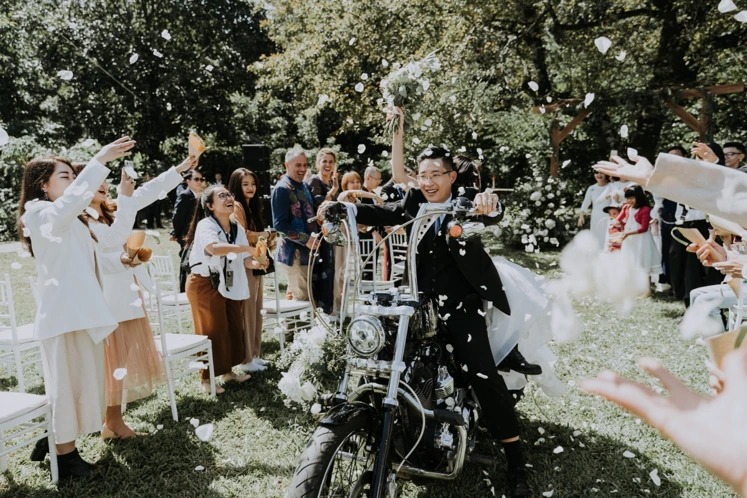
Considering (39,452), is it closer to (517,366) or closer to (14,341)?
(14,341)

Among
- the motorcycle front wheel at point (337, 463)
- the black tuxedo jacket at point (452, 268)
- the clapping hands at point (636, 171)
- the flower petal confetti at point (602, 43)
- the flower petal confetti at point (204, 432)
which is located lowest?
the flower petal confetti at point (204, 432)

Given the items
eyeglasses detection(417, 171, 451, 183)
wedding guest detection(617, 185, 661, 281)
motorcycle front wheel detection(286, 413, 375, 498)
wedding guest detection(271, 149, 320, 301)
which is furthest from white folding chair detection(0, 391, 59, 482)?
wedding guest detection(617, 185, 661, 281)

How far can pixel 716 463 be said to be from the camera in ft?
2.75

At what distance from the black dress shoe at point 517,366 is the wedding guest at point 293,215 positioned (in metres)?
3.46

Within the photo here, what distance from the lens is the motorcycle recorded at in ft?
8.93

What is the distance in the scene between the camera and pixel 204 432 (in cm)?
451

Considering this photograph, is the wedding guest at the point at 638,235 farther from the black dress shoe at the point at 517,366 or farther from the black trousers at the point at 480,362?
the black trousers at the point at 480,362

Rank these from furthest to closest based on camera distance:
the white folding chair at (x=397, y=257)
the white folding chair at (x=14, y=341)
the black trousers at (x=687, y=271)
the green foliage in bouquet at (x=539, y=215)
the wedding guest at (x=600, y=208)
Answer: the green foliage in bouquet at (x=539, y=215) → the wedding guest at (x=600, y=208) → the black trousers at (x=687, y=271) → the white folding chair at (x=397, y=257) → the white folding chair at (x=14, y=341)

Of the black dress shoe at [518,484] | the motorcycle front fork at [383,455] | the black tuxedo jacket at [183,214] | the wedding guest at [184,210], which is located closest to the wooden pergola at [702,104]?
the wedding guest at [184,210]

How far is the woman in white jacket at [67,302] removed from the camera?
3.85 m

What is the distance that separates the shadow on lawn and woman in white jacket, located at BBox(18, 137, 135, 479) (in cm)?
239

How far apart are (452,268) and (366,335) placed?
1.06 metres

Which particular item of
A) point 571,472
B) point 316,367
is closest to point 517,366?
point 571,472

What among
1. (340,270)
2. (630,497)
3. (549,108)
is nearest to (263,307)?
(340,270)
